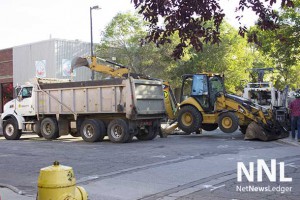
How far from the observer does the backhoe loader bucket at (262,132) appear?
56.6ft

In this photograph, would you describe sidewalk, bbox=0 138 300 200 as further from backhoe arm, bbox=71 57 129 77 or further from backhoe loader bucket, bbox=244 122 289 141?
backhoe arm, bbox=71 57 129 77

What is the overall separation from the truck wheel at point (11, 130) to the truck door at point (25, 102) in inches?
24.4

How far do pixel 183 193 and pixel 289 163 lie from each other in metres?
4.22

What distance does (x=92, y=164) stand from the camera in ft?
37.7

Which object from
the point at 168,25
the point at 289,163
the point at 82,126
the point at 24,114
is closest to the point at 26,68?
the point at 24,114

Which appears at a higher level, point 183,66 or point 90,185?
point 183,66

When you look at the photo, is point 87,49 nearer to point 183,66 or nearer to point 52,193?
point 183,66

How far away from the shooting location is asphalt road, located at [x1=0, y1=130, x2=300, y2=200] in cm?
809

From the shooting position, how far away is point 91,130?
18.3m

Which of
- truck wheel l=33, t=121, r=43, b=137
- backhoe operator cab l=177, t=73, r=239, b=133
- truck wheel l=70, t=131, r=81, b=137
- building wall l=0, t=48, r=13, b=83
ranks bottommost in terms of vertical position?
truck wheel l=70, t=131, r=81, b=137

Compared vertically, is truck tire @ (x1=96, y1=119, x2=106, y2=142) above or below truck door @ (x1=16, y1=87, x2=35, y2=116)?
below

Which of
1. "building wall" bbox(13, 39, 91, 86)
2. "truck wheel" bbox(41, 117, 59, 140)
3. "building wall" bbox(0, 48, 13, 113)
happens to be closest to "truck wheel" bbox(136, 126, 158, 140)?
"truck wheel" bbox(41, 117, 59, 140)

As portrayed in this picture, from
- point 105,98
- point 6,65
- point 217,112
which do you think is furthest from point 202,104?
point 6,65

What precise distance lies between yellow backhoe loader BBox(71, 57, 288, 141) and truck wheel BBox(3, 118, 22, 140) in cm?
390
